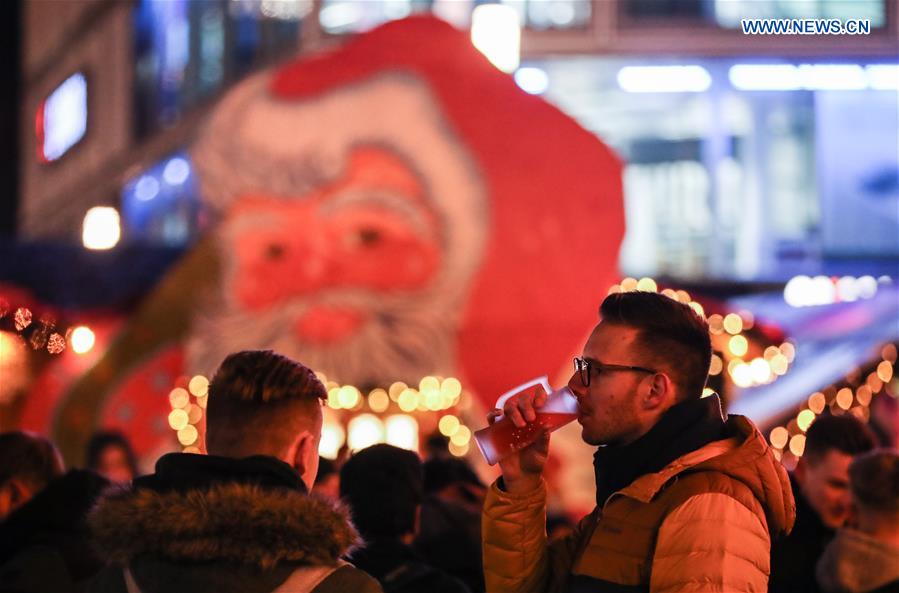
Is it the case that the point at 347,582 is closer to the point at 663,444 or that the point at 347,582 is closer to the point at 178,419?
the point at 663,444

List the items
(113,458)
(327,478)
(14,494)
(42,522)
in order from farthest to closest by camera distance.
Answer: (113,458)
(327,478)
(14,494)
(42,522)

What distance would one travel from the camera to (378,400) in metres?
13.6

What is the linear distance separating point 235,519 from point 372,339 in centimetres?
1103

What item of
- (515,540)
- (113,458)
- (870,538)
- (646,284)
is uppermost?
(515,540)

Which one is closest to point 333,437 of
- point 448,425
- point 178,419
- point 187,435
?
point 448,425

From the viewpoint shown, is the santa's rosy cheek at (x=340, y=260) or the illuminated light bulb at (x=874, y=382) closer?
the santa's rosy cheek at (x=340, y=260)

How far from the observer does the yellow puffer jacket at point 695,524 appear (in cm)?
277

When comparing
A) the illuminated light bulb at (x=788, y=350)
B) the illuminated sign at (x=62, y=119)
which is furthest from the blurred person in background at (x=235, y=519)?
the illuminated sign at (x=62, y=119)

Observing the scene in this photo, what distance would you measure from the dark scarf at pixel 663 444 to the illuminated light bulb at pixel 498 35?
15.4 metres

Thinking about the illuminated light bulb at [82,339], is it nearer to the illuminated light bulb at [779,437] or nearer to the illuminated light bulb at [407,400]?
the illuminated light bulb at [407,400]

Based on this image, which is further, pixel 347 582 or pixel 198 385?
pixel 198 385

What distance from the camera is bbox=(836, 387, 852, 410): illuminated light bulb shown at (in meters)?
14.0

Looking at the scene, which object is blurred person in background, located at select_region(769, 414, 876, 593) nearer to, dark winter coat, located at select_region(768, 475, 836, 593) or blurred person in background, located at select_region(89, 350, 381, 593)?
dark winter coat, located at select_region(768, 475, 836, 593)

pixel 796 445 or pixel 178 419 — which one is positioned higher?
pixel 178 419
